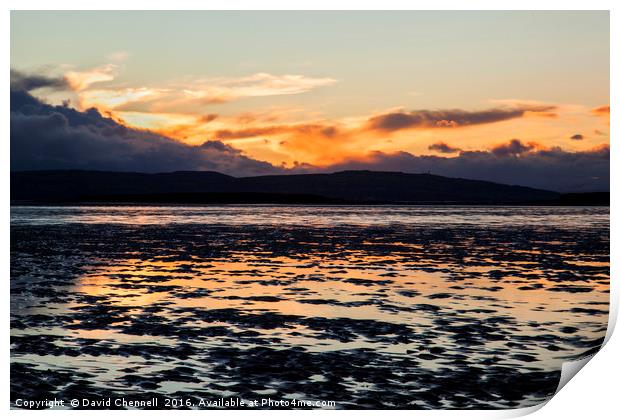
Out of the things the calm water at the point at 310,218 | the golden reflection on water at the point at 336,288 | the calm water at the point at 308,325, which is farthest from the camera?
the calm water at the point at 310,218

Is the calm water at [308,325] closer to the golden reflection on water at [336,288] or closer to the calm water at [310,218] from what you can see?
the golden reflection on water at [336,288]

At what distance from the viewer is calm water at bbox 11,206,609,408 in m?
11.0

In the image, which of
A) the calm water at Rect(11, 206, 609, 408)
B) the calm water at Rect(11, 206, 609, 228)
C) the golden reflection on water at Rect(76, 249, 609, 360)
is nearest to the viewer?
the calm water at Rect(11, 206, 609, 408)

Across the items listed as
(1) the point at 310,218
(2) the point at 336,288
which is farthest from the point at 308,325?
(1) the point at 310,218

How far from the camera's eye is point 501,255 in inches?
1106

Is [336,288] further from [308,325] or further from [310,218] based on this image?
[310,218]

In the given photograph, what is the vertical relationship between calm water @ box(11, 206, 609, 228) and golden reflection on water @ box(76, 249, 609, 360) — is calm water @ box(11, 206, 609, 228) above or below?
above

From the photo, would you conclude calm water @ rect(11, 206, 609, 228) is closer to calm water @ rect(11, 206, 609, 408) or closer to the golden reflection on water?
calm water @ rect(11, 206, 609, 408)

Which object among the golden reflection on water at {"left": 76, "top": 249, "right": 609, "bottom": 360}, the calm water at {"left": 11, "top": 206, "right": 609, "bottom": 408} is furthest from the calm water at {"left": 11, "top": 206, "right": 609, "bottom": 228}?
the golden reflection on water at {"left": 76, "top": 249, "right": 609, "bottom": 360}

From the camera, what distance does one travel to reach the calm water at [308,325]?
36.2 feet

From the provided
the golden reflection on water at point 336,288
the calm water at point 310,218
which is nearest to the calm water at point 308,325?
the golden reflection on water at point 336,288

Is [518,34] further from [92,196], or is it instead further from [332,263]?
[92,196]
